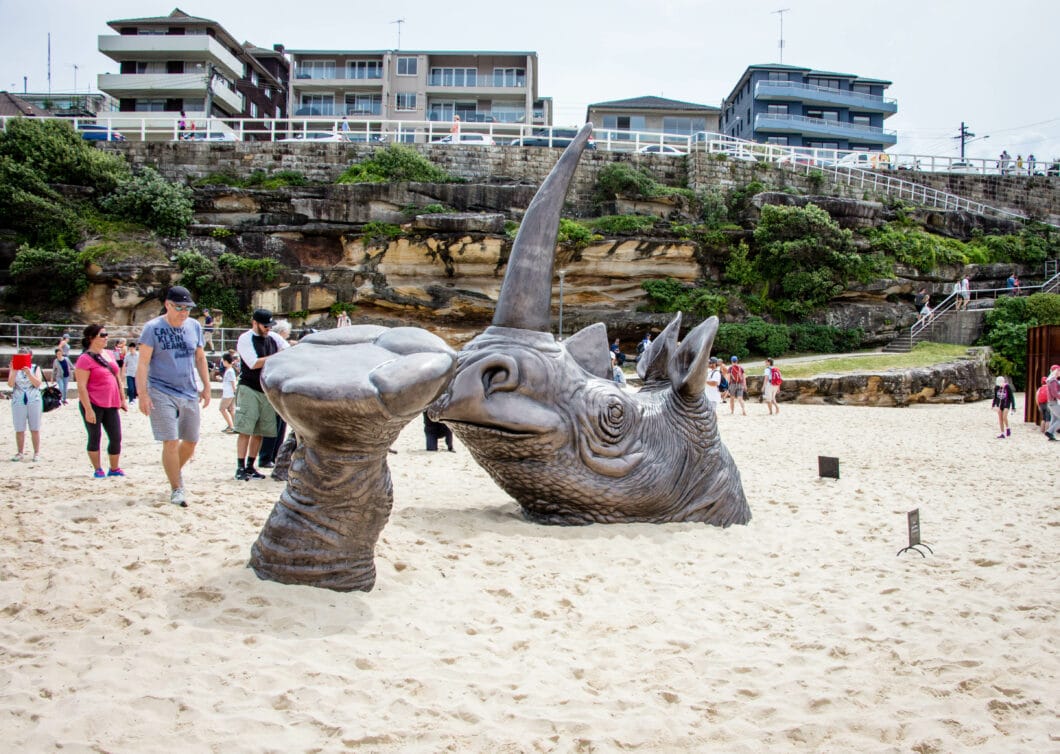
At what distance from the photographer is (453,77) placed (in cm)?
4644

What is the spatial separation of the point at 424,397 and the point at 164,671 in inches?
53.9

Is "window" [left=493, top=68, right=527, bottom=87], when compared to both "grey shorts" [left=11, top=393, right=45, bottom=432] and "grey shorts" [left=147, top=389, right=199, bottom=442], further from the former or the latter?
"grey shorts" [left=147, top=389, right=199, bottom=442]

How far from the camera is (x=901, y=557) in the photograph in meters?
5.34

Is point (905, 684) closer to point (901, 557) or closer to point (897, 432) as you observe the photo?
point (901, 557)

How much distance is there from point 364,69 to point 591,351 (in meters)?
45.7

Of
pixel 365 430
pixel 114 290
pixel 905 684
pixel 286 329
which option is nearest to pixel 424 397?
pixel 365 430

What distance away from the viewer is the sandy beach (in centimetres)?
277

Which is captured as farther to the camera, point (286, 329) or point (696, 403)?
point (286, 329)

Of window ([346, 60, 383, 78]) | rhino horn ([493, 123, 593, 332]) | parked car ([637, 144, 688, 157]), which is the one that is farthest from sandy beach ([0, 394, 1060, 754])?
window ([346, 60, 383, 78])

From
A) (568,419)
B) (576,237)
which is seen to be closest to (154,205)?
(576,237)

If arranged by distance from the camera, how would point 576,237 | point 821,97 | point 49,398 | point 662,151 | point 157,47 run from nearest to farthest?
point 49,398
point 576,237
point 662,151
point 157,47
point 821,97

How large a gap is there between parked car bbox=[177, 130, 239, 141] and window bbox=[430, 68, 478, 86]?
57.2 ft

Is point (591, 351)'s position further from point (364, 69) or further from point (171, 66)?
point (364, 69)

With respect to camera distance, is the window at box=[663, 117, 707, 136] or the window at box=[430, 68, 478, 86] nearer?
the window at box=[430, 68, 478, 86]
